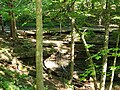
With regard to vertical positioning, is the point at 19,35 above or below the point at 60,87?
above

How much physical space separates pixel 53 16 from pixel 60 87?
23.2ft

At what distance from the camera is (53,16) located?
10547 mm

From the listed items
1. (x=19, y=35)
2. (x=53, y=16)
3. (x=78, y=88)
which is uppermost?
(x=53, y=16)

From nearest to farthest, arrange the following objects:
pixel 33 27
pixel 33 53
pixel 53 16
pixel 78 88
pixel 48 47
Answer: pixel 53 16, pixel 78 88, pixel 33 53, pixel 48 47, pixel 33 27

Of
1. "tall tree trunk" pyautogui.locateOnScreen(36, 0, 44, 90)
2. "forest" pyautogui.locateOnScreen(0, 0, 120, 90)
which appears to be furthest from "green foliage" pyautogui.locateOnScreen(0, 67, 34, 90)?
"tall tree trunk" pyautogui.locateOnScreen(36, 0, 44, 90)

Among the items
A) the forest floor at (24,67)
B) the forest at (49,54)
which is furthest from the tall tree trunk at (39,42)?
the forest floor at (24,67)

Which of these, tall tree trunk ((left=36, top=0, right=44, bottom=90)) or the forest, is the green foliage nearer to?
the forest

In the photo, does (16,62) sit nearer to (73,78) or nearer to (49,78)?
(49,78)

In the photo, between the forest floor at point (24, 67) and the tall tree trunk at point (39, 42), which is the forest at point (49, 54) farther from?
the tall tree trunk at point (39, 42)

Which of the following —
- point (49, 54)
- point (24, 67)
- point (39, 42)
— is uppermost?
point (39, 42)

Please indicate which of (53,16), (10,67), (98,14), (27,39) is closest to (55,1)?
(53,16)

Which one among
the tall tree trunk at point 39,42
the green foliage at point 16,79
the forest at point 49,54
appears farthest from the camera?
the forest at point 49,54

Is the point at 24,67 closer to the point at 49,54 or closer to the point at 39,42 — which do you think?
the point at 49,54

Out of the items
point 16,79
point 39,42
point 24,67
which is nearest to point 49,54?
point 24,67
